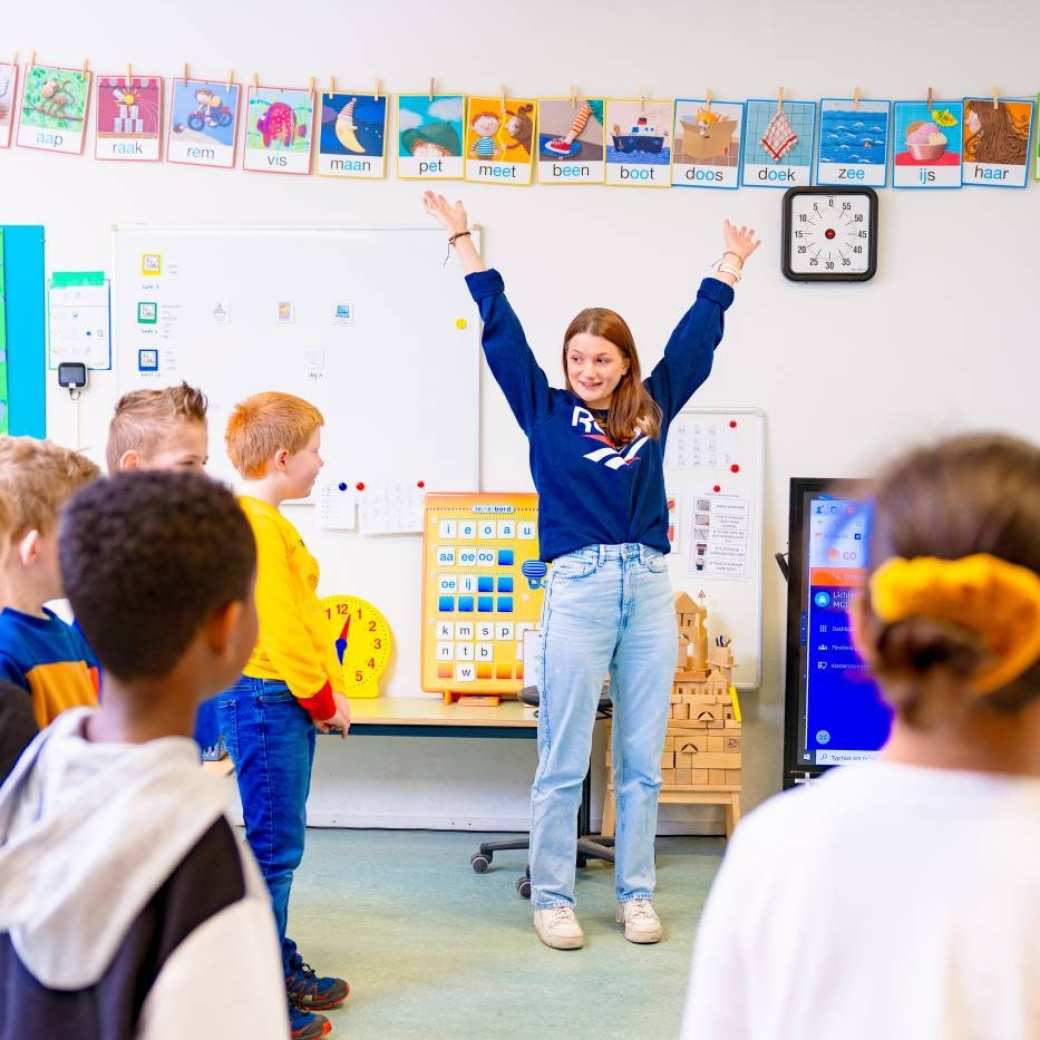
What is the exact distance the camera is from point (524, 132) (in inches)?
156

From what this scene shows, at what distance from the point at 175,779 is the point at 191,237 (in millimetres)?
3308

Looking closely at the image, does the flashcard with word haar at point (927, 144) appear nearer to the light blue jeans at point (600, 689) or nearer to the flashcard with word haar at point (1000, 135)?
the flashcard with word haar at point (1000, 135)

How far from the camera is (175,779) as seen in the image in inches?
38.6

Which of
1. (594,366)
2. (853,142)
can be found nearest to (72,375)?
(594,366)

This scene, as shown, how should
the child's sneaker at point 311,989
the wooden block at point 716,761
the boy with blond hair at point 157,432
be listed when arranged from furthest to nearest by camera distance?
the wooden block at point 716,761, the child's sneaker at point 311,989, the boy with blond hair at point 157,432

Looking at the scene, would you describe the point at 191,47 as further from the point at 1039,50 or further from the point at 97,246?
the point at 1039,50

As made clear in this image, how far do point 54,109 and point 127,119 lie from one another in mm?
227

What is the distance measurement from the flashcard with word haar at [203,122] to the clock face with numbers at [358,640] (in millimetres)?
1408

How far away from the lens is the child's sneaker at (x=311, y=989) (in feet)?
8.67

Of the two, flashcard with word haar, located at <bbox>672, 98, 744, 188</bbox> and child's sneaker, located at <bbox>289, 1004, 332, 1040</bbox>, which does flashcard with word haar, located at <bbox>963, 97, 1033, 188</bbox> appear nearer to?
flashcard with word haar, located at <bbox>672, 98, 744, 188</bbox>

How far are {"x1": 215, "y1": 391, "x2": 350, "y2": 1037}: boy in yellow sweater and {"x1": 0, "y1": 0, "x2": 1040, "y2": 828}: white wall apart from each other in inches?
62.1

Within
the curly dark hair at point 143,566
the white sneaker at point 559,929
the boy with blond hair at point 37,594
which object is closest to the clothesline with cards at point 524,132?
the white sneaker at point 559,929

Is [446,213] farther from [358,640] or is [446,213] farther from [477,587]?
[358,640]

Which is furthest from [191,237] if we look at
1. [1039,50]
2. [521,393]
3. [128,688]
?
[128,688]
